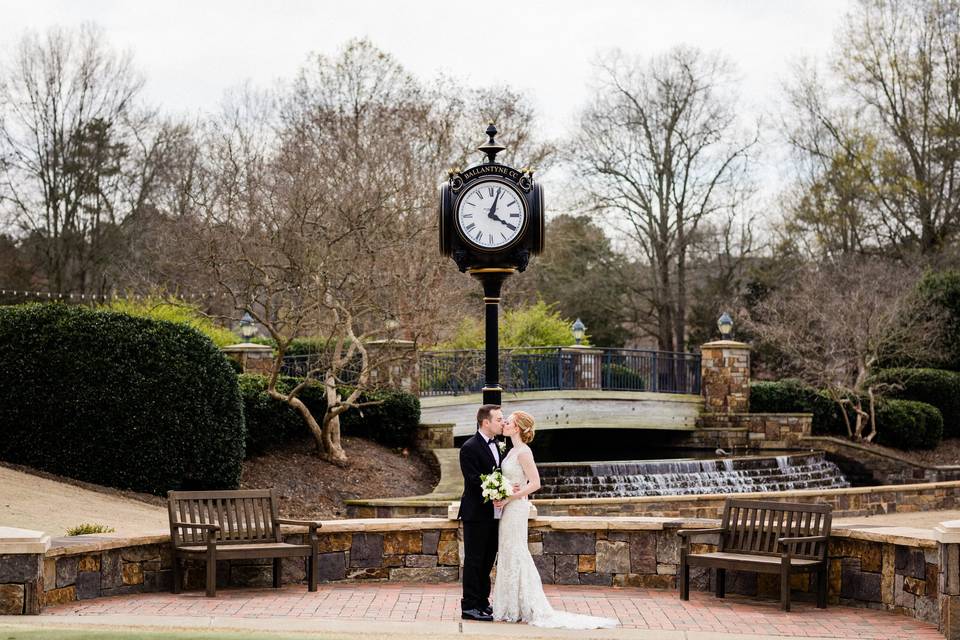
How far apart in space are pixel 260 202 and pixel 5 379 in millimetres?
7323

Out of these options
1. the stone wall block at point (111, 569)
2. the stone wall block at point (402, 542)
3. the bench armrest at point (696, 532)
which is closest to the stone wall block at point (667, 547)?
the bench armrest at point (696, 532)

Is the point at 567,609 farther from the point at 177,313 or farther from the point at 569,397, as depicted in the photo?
the point at 569,397

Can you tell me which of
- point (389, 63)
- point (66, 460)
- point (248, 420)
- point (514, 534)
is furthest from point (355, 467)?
point (389, 63)

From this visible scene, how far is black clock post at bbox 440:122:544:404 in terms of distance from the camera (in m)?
9.15

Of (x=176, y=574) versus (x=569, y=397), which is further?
(x=569, y=397)

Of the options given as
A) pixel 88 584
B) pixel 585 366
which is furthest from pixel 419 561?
pixel 585 366

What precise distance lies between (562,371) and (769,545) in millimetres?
18650

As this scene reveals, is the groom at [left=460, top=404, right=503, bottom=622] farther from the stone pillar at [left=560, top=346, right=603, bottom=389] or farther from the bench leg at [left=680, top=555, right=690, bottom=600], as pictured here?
the stone pillar at [left=560, top=346, right=603, bottom=389]

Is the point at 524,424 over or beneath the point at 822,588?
over

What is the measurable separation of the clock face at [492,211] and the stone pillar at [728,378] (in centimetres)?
2018

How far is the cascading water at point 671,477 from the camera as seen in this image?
1966 centimetres

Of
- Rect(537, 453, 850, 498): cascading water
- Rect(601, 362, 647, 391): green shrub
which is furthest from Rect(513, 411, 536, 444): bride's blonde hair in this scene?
Rect(601, 362, 647, 391): green shrub

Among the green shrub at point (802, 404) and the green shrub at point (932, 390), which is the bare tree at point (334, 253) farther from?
the green shrub at point (932, 390)

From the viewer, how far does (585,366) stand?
91.7ft
